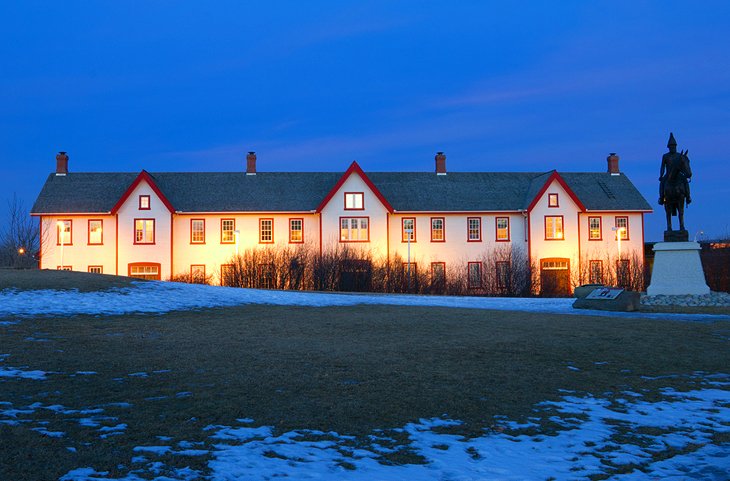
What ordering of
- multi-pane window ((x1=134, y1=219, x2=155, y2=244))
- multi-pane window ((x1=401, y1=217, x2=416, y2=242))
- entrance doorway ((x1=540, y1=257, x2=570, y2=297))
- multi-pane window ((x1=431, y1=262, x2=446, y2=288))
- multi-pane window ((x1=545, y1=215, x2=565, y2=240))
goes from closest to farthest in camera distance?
multi-pane window ((x1=431, y1=262, x2=446, y2=288))
multi-pane window ((x1=134, y1=219, x2=155, y2=244))
entrance doorway ((x1=540, y1=257, x2=570, y2=297))
multi-pane window ((x1=401, y1=217, x2=416, y2=242))
multi-pane window ((x1=545, y1=215, x2=565, y2=240))

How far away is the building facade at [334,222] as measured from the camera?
4806 cm

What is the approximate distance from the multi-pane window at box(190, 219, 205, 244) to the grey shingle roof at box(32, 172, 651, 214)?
40.2 inches

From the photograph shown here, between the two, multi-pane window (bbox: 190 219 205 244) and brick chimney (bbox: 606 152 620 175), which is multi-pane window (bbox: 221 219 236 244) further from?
brick chimney (bbox: 606 152 620 175)

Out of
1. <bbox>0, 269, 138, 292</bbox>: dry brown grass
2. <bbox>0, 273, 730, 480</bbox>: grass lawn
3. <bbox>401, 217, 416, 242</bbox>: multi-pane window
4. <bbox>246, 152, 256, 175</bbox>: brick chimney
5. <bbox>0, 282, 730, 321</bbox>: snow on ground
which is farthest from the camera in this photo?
<bbox>246, 152, 256, 175</bbox>: brick chimney

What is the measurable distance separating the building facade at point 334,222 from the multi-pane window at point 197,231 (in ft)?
0.25

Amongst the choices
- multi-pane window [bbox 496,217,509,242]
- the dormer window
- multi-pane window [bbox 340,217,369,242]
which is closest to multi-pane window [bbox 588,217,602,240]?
multi-pane window [bbox 496,217,509,242]

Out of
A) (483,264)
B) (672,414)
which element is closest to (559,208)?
(483,264)

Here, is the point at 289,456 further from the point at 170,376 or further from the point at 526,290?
the point at 526,290

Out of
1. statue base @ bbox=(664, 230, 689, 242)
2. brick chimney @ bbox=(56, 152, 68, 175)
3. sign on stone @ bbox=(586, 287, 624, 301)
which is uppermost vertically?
brick chimney @ bbox=(56, 152, 68, 175)

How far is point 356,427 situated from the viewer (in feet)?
22.5

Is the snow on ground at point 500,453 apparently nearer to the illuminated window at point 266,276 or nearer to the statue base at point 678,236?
the statue base at point 678,236

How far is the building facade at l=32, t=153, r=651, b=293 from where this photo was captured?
1892 inches

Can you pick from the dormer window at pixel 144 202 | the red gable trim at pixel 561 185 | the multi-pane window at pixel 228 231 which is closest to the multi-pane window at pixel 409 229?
the red gable trim at pixel 561 185

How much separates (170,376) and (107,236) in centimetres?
4252
